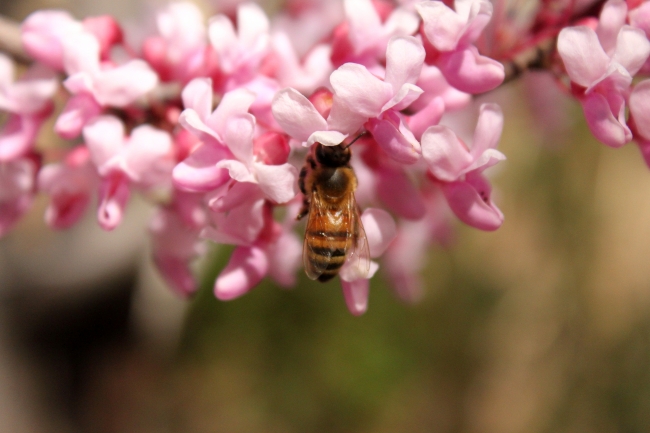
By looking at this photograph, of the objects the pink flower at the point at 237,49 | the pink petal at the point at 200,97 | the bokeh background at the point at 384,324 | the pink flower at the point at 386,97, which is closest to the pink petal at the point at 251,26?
the pink flower at the point at 237,49

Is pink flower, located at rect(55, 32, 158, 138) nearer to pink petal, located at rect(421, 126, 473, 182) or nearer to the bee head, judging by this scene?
the bee head

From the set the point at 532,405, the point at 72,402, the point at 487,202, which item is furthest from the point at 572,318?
the point at 72,402

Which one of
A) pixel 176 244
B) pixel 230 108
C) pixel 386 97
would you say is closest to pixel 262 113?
pixel 230 108

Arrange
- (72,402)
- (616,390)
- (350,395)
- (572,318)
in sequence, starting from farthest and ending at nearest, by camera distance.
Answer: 1. (72,402)
2. (350,395)
3. (572,318)
4. (616,390)

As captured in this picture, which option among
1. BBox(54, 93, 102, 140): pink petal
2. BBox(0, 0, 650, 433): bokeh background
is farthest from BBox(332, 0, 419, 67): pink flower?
BBox(0, 0, 650, 433): bokeh background

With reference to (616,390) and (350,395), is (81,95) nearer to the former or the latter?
(350,395)

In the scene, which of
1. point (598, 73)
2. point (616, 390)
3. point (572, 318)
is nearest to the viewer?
point (598, 73)
